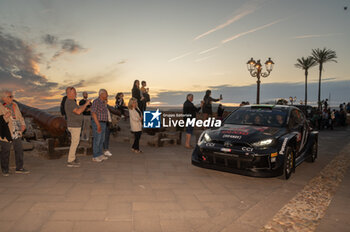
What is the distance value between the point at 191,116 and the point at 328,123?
1521cm

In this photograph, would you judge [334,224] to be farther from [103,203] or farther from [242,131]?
[103,203]

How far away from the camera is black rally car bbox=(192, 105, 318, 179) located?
4824mm

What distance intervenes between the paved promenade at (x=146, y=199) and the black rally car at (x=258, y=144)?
1.17ft

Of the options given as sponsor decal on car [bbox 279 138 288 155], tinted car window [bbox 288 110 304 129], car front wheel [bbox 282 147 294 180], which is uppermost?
tinted car window [bbox 288 110 304 129]

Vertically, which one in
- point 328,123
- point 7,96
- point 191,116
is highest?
point 7,96

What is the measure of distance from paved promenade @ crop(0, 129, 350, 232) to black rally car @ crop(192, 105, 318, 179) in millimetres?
356

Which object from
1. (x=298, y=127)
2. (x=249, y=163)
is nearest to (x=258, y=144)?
(x=249, y=163)

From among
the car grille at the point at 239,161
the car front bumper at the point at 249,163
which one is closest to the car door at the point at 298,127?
the car front bumper at the point at 249,163

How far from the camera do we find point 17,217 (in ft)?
10.8

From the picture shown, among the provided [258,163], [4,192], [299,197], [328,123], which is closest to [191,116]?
[258,163]

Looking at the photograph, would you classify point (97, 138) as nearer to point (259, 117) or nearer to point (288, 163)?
point (259, 117)

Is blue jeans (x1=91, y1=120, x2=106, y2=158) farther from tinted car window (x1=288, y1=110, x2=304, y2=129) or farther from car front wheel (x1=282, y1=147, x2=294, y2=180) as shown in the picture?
tinted car window (x1=288, y1=110, x2=304, y2=129)

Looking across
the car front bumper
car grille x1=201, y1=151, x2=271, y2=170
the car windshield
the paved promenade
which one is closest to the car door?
the car windshield

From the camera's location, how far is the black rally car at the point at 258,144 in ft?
15.8
